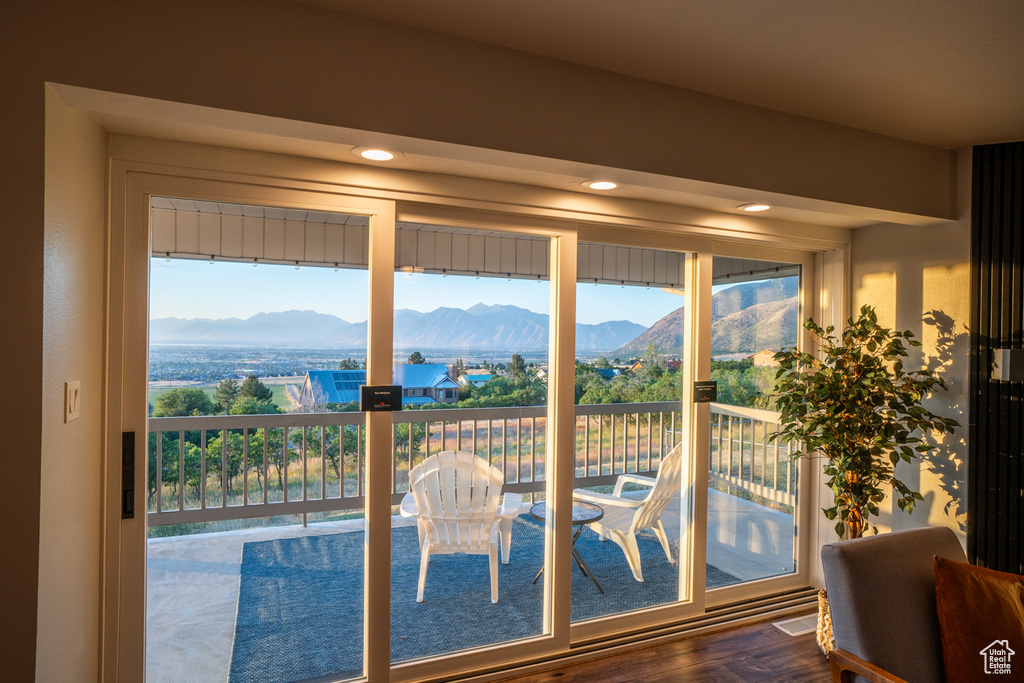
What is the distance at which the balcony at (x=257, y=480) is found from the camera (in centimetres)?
217

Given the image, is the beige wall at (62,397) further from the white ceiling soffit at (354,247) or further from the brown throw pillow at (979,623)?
the brown throw pillow at (979,623)

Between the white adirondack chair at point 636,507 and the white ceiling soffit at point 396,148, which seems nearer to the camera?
the white ceiling soffit at point 396,148

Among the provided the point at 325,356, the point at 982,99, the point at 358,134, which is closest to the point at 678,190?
the point at 982,99

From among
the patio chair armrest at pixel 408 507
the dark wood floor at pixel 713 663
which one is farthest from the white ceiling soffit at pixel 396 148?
the dark wood floor at pixel 713 663

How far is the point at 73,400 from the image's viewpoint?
5.57 feet

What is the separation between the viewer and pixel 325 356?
237 cm

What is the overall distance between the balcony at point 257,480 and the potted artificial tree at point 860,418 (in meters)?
1.03

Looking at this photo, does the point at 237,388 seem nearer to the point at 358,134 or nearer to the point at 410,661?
the point at 358,134

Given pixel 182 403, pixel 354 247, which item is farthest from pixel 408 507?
pixel 354 247

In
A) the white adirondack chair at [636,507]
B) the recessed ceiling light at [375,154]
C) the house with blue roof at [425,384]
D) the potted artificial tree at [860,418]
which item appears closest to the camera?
the recessed ceiling light at [375,154]

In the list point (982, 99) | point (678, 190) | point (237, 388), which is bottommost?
point (237, 388)

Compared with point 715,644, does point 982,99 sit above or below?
above

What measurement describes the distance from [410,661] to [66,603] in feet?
4.46

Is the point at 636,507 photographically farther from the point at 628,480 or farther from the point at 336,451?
the point at 336,451
